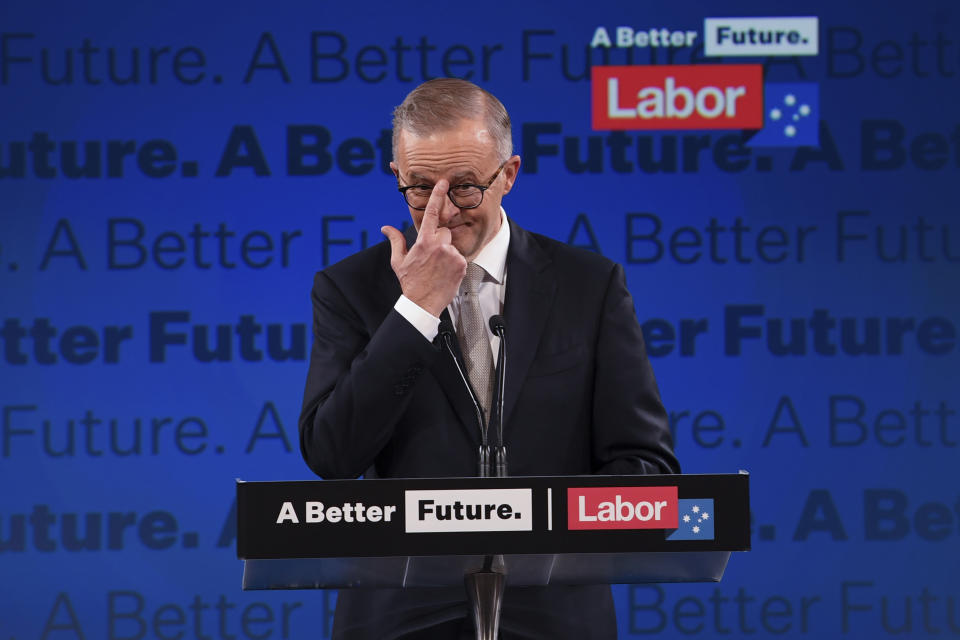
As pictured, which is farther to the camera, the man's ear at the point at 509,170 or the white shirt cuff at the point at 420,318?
the man's ear at the point at 509,170

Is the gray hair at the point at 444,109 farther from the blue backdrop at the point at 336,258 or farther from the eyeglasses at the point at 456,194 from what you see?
the blue backdrop at the point at 336,258

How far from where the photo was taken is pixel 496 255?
190cm

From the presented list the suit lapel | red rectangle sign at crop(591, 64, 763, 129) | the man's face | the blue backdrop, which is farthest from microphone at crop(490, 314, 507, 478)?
red rectangle sign at crop(591, 64, 763, 129)

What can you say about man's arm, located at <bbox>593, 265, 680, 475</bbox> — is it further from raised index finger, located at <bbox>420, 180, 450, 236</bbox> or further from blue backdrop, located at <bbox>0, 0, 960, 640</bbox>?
blue backdrop, located at <bbox>0, 0, 960, 640</bbox>

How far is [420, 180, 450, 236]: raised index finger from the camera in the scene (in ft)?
5.51

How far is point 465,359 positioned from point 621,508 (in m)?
0.56

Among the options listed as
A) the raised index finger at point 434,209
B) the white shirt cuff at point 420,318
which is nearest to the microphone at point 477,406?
the white shirt cuff at point 420,318

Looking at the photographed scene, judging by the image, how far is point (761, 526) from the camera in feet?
13.2

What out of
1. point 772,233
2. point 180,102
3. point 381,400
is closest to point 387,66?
point 180,102

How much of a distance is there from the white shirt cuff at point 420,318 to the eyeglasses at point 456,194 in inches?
8.7

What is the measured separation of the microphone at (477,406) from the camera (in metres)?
1.53

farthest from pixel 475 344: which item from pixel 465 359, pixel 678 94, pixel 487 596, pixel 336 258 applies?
pixel 678 94

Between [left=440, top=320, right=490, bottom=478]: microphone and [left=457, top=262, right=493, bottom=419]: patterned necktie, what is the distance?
10 centimetres

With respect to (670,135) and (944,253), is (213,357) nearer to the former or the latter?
(670,135)
